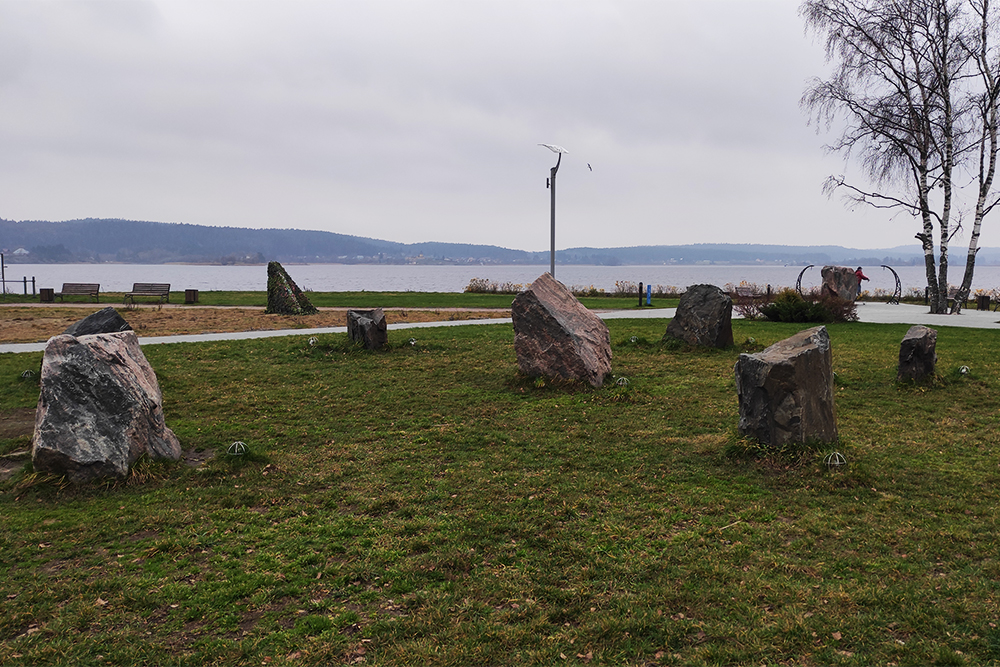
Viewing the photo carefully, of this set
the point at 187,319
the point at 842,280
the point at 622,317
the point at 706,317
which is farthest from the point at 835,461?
the point at 842,280

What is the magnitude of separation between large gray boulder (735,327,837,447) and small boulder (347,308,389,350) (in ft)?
28.2

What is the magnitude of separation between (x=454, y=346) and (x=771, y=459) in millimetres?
8997

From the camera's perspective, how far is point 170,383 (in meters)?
10.5

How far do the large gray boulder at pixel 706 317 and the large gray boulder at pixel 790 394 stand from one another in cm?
710

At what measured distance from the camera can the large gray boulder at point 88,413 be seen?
19.3 feet

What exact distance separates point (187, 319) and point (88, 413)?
15.7 metres

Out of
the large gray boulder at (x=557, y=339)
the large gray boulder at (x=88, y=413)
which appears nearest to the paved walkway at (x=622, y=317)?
the large gray boulder at (x=557, y=339)

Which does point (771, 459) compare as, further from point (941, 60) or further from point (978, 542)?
point (941, 60)

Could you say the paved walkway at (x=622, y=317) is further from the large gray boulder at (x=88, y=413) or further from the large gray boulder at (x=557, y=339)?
the large gray boulder at (x=88, y=413)

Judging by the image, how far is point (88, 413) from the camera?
5957 millimetres

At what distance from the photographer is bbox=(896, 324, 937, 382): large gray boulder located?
10.1m

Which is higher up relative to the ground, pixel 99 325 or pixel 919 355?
pixel 99 325

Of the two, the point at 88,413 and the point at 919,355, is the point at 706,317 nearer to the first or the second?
the point at 919,355

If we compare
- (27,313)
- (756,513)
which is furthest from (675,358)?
(27,313)
